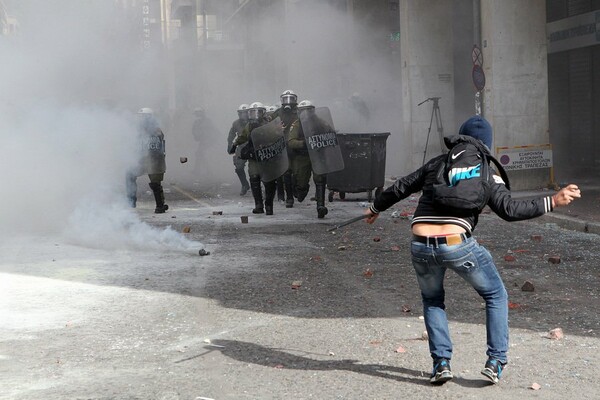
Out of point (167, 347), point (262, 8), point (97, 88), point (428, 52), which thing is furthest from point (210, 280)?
point (262, 8)

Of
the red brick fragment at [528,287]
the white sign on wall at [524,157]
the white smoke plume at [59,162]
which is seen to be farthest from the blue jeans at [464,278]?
the white sign on wall at [524,157]

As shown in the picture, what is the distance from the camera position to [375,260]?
1049cm

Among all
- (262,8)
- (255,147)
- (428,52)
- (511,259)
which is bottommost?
(511,259)

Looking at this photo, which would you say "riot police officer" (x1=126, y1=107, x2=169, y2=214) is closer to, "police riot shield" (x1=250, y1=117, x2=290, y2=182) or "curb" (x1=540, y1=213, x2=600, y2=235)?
"police riot shield" (x1=250, y1=117, x2=290, y2=182)

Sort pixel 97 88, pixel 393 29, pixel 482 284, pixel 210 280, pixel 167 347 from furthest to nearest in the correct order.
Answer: pixel 97 88 → pixel 393 29 → pixel 210 280 → pixel 167 347 → pixel 482 284

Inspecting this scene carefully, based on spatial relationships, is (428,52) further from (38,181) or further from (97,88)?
(97,88)

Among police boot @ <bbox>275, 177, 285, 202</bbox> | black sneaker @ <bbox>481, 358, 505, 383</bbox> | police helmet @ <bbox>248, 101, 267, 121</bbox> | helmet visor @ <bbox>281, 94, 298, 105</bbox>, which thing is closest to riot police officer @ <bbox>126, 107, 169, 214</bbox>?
police helmet @ <bbox>248, 101, 267, 121</bbox>

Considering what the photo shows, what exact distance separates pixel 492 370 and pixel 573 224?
8139 millimetres

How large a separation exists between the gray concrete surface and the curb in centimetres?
18

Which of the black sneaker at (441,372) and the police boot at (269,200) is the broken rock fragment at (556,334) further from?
the police boot at (269,200)

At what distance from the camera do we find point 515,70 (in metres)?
18.6

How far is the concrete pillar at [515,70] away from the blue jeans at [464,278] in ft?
44.3

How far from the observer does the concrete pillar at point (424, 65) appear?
79.3ft

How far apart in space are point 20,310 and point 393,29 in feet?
83.9
